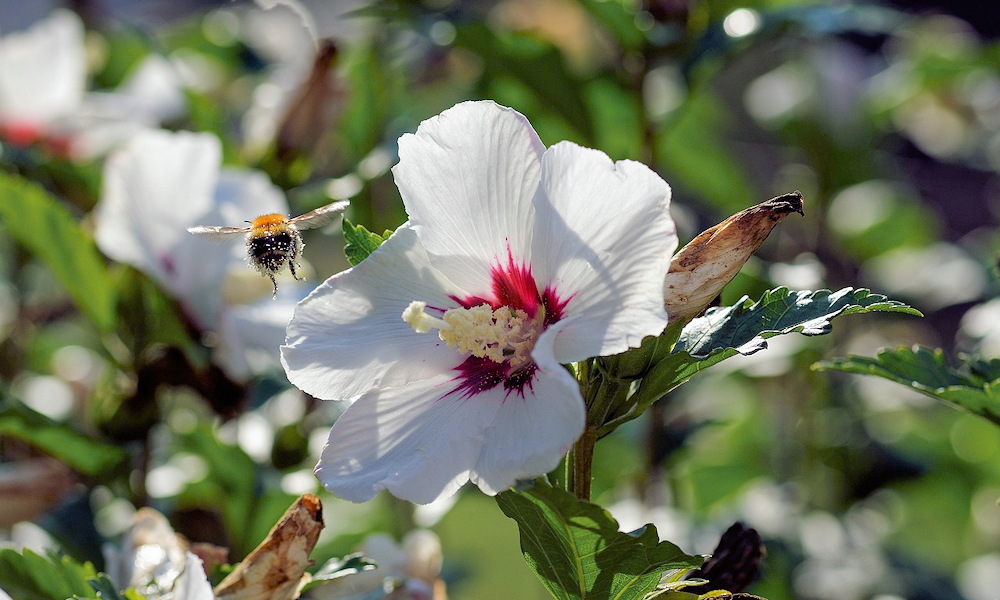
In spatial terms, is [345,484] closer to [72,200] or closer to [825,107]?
[72,200]

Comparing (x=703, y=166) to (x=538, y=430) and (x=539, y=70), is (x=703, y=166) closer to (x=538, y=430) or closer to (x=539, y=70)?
(x=539, y=70)

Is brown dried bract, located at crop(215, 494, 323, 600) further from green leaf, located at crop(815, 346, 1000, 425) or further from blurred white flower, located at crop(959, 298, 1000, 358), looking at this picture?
blurred white flower, located at crop(959, 298, 1000, 358)

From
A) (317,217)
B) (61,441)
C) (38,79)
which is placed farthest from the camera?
(38,79)

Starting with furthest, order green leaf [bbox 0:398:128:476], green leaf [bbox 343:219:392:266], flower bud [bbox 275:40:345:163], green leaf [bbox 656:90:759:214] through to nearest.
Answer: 1. green leaf [bbox 656:90:759:214]
2. flower bud [bbox 275:40:345:163]
3. green leaf [bbox 0:398:128:476]
4. green leaf [bbox 343:219:392:266]

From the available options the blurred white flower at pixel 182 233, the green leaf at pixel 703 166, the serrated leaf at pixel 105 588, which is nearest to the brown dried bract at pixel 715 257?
the serrated leaf at pixel 105 588

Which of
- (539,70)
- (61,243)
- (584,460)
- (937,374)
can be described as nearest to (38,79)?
(61,243)

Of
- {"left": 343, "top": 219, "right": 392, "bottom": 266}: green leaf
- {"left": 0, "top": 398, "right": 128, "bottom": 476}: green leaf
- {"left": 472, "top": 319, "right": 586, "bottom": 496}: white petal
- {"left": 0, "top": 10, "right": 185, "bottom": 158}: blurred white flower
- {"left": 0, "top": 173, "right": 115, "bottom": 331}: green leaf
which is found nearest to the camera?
{"left": 472, "top": 319, "right": 586, "bottom": 496}: white petal

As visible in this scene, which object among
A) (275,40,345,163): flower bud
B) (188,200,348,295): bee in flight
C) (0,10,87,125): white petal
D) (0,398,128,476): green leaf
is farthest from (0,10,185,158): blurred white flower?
(188,200,348,295): bee in flight
